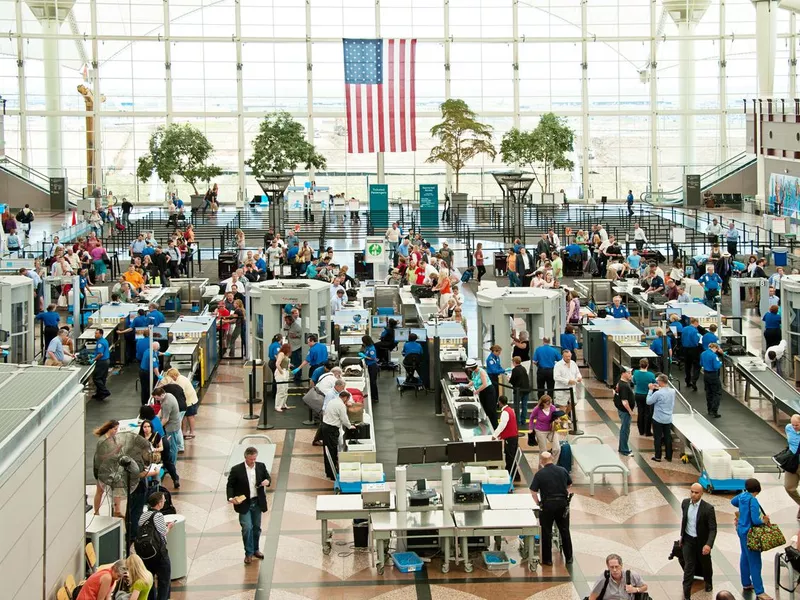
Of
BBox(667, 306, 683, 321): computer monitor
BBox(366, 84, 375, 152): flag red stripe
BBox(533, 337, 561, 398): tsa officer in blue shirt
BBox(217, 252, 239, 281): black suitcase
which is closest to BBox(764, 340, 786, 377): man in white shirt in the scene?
BBox(667, 306, 683, 321): computer monitor

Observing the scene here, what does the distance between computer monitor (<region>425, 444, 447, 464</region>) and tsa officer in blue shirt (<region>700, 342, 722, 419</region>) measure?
5.56 m

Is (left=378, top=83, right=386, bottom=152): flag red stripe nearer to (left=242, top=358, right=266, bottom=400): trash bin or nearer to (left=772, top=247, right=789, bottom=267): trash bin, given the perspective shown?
(left=772, top=247, right=789, bottom=267): trash bin

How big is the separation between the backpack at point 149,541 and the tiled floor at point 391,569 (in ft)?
3.21

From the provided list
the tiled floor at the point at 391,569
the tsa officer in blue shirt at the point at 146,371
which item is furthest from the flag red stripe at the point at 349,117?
the tiled floor at the point at 391,569

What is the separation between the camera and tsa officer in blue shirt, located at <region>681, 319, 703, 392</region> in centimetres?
2067

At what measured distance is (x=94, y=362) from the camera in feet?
67.5

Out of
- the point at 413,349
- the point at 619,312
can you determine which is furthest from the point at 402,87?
the point at 413,349

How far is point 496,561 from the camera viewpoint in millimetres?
12727

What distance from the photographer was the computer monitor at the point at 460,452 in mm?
14898

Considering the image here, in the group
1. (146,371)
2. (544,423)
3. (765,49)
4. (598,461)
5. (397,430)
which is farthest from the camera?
(765,49)

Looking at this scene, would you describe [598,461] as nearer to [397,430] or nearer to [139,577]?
[397,430]

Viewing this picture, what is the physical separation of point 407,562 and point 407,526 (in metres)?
0.36

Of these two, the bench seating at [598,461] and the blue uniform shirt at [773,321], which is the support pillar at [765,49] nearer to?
the blue uniform shirt at [773,321]

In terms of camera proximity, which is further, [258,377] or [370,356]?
[258,377]
